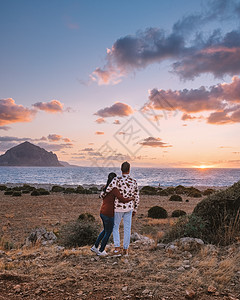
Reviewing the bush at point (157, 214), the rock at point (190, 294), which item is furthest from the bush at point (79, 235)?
the bush at point (157, 214)

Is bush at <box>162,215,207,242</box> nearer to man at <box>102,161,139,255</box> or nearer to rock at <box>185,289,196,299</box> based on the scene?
man at <box>102,161,139,255</box>

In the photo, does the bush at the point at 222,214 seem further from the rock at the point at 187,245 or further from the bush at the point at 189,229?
the rock at the point at 187,245

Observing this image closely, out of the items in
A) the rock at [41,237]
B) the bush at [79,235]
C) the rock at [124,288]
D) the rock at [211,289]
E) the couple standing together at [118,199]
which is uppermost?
the couple standing together at [118,199]

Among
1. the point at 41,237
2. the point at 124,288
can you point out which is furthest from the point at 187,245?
the point at 41,237

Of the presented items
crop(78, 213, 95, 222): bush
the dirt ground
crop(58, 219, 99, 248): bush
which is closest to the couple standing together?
the dirt ground

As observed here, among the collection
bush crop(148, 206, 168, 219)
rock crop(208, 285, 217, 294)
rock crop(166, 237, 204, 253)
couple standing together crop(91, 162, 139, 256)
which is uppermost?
couple standing together crop(91, 162, 139, 256)

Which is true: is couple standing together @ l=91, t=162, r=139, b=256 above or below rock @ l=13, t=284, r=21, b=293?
above

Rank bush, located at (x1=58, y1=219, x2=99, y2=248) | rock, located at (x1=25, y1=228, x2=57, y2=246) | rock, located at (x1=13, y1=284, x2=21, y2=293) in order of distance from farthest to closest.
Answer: rock, located at (x1=25, y1=228, x2=57, y2=246), bush, located at (x1=58, y1=219, x2=99, y2=248), rock, located at (x1=13, y1=284, x2=21, y2=293)

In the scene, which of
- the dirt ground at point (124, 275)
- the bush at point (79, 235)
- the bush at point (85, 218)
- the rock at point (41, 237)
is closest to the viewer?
the dirt ground at point (124, 275)

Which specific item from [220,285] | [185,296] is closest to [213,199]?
[220,285]

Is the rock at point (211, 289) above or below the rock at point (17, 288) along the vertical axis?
above

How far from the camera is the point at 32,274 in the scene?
536 cm

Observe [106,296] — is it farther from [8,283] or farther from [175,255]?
[175,255]

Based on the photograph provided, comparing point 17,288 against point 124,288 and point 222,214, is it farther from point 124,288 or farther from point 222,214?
point 222,214
